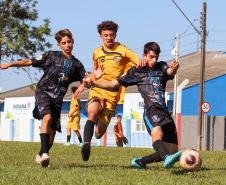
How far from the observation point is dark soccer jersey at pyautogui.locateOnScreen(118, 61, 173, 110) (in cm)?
913

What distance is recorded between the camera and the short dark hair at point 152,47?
925 centimetres

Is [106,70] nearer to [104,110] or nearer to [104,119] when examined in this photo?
[104,110]

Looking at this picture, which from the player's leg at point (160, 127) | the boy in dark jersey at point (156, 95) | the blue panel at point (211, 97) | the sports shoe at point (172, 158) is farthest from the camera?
the blue panel at point (211, 97)

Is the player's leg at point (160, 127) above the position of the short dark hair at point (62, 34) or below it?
below

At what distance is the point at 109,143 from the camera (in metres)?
44.3

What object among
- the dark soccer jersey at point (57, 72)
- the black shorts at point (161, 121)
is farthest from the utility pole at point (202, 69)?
the black shorts at point (161, 121)

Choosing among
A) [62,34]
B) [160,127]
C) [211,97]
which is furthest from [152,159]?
[211,97]

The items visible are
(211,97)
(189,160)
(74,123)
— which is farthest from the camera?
(211,97)

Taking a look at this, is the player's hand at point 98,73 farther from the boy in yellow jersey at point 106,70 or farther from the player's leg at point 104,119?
the player's leg at point 104,119

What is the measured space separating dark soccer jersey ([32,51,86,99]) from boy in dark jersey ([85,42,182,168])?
40.0 inches

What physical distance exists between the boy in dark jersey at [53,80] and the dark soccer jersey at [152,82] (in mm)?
1125

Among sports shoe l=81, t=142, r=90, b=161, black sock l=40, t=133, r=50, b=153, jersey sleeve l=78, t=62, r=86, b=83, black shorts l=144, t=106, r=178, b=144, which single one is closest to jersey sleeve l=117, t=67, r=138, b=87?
black shorts l=144, t=106, r=178, b=144

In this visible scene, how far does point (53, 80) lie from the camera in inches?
396

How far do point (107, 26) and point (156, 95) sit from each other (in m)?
1.75
